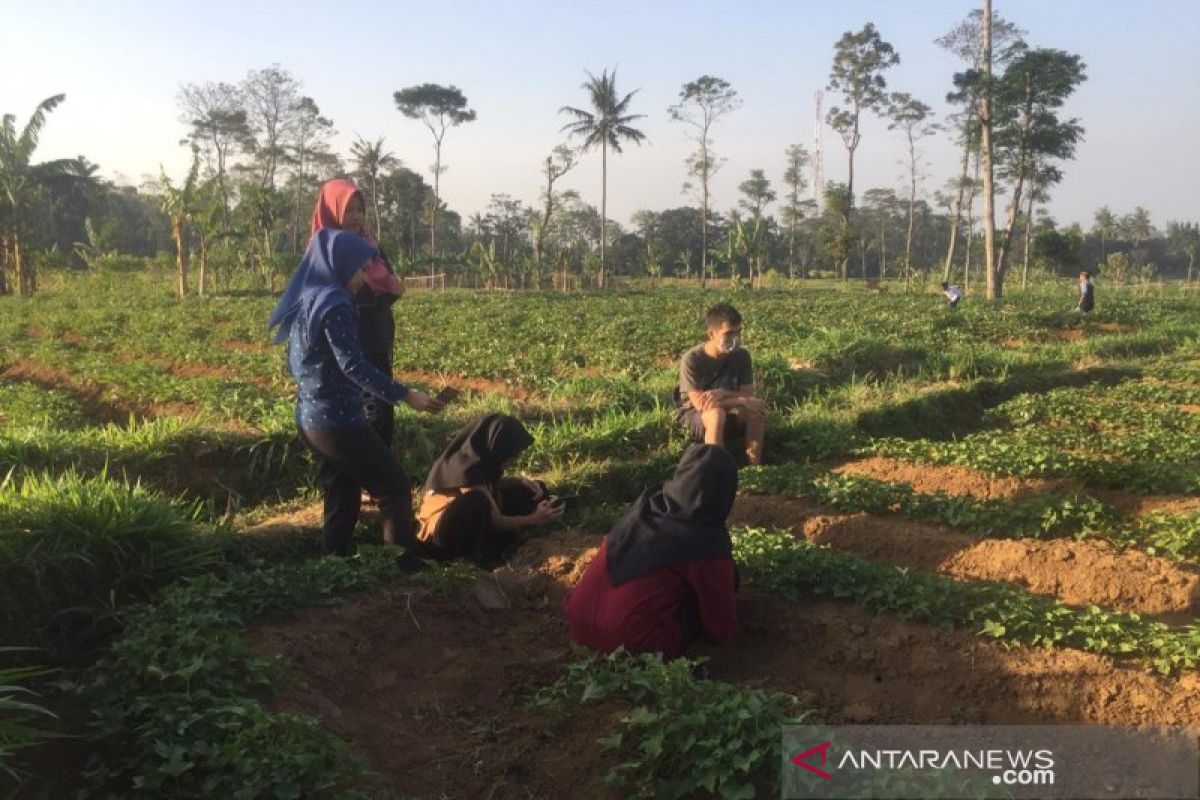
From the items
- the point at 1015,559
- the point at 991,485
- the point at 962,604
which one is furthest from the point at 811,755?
the point at 991,485

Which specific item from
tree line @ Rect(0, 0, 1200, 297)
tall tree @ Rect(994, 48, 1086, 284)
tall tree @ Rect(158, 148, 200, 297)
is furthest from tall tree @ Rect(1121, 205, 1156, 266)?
tall tree @ Rect(158, 148, 200, 297)

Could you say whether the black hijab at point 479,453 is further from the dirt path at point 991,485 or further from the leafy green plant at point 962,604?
the dirt path at point 991,485

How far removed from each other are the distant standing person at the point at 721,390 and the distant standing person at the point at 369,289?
2.34 meters

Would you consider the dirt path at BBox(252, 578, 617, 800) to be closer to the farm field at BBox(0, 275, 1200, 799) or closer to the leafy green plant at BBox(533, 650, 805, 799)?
the farm field at BBox(0, 275, 1200, 799)

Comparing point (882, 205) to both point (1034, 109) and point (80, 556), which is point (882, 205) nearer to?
point (1034, 109)

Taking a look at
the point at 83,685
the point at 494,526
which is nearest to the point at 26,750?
the point at 83,685

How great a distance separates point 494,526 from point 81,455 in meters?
3.30

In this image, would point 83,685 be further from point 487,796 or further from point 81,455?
point 81,455

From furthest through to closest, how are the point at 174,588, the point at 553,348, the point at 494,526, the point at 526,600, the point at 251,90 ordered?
the point at 251,90 < the point at 553,348 < the point at 494,526 < the point at 526,600 < the point at 174,588

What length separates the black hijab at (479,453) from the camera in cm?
464

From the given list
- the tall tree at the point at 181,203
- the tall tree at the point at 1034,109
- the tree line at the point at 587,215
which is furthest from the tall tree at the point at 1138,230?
the tall tree at the point at 181,203

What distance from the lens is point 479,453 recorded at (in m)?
4.68

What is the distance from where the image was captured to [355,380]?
4.08 m

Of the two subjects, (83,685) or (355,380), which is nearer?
(83,685)
